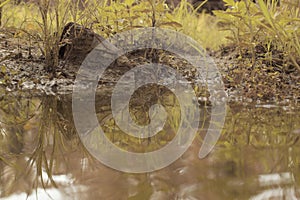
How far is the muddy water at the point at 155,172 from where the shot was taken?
570mm

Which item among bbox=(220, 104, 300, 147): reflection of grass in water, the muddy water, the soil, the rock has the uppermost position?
the rock

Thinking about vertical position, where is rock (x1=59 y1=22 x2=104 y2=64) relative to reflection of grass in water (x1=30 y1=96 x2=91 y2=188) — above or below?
above

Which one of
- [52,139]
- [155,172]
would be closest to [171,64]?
[52,139]

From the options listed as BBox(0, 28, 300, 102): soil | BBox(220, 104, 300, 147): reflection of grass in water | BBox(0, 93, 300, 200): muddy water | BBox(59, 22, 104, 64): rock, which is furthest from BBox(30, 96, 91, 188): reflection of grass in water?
BBox(59, 22, 104, 64): rock

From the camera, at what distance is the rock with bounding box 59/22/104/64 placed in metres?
1.93

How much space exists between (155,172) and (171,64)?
1348 millimetres

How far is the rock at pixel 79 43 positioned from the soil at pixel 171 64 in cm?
4

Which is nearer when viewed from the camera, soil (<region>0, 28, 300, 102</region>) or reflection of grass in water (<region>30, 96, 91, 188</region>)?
reflection of grass in water (<region>30, 96, 91, 188</region>)

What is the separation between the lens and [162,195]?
565mm

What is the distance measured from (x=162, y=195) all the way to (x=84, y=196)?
0.12 metres

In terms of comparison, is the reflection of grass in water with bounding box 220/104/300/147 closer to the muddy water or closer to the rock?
the muddy water

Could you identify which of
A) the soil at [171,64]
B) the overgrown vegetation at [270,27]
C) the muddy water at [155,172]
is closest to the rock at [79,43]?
the soil at [171,64]

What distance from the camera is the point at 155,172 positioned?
663 mm

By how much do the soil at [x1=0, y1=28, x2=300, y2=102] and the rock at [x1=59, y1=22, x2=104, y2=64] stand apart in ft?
0.14
